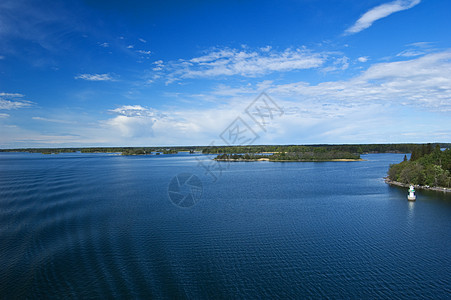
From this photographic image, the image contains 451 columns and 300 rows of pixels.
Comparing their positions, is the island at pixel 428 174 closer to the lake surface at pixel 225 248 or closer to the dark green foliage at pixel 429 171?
the dark green foliage at pixel 429 171

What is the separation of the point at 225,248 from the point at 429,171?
3038 cm

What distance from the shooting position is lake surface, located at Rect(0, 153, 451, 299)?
993 centimetres

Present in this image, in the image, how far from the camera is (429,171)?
104 ft

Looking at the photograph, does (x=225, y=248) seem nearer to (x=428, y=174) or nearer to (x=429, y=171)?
(x=428, y=174)

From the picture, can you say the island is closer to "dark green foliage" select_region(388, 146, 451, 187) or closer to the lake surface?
"dark green foliage" select_region(388, 146, 451, 187)

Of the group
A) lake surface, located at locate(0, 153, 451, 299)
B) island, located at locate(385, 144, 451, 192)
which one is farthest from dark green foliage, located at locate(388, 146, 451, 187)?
lake surface, located at locate(0, 153, 451, 299)

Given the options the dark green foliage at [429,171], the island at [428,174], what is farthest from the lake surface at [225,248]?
the dark green foliage at [429,171]

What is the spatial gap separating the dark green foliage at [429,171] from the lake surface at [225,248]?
7509mm

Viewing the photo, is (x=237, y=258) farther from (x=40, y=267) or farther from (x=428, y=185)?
(x=428, y=185)

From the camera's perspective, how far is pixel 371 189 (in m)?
30.8

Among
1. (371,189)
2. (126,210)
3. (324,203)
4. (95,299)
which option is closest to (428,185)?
(371,189)

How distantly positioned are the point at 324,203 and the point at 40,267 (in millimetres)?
20387

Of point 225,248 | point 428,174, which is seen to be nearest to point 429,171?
point 428,174

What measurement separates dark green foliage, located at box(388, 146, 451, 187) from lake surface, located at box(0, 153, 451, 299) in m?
7.51
